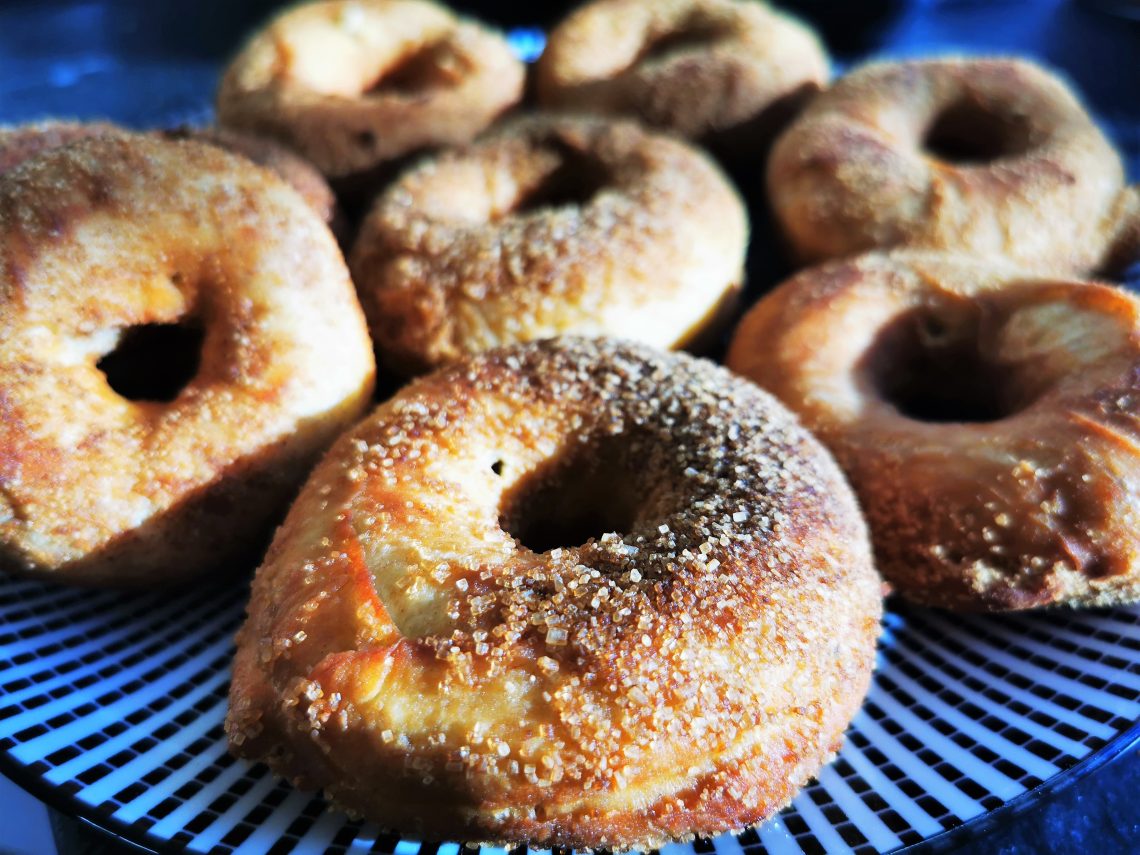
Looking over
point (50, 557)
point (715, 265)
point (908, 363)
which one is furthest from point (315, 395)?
point (908, 363)

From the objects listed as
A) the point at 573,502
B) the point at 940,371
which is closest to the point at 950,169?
the point at 940,371

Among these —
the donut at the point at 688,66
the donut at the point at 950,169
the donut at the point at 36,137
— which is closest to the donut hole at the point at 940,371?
the donut at the point at 950,169

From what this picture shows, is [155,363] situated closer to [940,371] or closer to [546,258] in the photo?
[546,258]

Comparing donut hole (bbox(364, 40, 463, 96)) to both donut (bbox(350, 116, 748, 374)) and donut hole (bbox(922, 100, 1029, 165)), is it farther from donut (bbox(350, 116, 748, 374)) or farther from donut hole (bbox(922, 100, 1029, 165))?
donut hole (bbox(922, 100, 1029, 165))

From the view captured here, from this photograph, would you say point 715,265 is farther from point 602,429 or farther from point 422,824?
point 422,824

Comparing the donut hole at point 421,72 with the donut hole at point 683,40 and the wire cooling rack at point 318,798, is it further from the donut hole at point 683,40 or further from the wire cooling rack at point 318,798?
the wire cooling rack at point 318,798

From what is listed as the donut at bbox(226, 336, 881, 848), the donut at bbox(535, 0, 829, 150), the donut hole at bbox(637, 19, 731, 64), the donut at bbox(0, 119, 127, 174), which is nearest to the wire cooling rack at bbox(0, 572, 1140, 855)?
the donut at bbox(226, 336, 881, 848)
